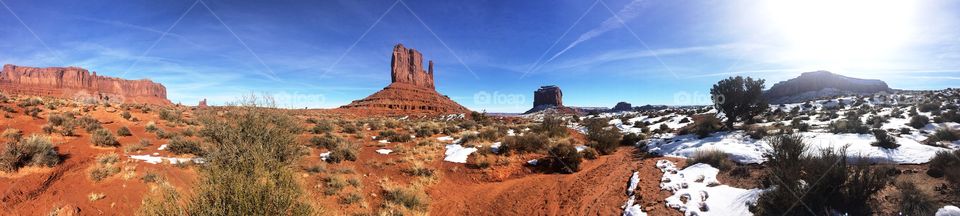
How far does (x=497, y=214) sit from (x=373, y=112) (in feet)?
224

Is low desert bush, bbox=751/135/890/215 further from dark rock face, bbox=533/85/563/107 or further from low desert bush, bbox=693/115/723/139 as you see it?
dark rock face, bbox=533/85/563/107

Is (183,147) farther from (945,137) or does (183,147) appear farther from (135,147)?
(945,137)

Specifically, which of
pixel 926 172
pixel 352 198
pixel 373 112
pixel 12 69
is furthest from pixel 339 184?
pixel 12 69

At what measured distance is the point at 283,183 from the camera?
5.40 metres

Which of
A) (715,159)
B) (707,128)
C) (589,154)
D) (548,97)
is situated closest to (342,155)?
(589,154)

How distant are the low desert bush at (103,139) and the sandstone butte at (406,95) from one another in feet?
199

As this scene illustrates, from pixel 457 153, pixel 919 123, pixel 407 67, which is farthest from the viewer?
pixel 407 67

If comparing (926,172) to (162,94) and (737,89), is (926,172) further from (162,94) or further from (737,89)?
(162,94)

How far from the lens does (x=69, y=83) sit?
115938 mm

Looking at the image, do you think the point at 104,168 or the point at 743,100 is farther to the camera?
the point at 743,100

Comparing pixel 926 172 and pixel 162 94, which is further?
pixel 162 94

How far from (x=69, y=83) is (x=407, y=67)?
11778 centimetres

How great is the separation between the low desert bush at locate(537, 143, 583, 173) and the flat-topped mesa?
289 feet

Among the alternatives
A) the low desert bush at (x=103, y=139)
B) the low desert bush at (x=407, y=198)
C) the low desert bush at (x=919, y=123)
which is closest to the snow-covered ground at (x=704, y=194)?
the low desert bush at (x=407, y=198)
